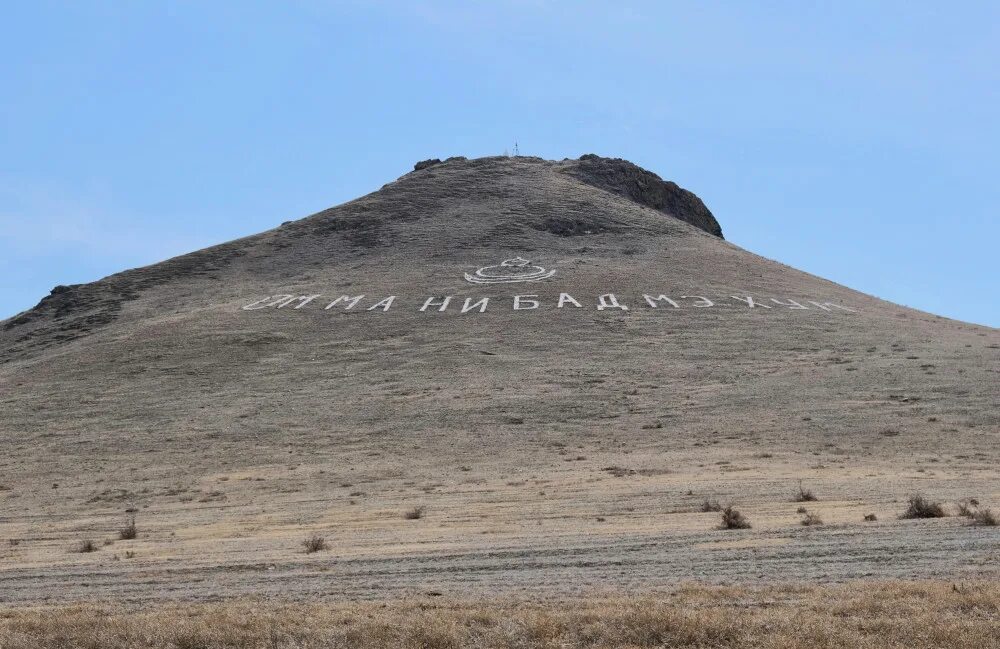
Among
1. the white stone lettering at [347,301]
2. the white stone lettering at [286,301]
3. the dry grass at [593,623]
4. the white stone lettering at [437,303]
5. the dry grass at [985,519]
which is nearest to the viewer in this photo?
the dry grass at [593,623]

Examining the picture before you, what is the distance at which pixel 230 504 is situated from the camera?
826 inches

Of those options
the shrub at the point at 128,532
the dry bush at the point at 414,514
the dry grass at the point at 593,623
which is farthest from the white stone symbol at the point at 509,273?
the dry grass at the point at 593,623

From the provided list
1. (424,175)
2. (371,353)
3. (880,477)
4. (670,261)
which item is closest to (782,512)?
(880,477)

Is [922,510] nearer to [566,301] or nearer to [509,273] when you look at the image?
[566,301]

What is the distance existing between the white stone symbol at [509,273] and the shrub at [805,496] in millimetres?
30679

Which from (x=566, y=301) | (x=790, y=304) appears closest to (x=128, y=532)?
(x=566, y=301)

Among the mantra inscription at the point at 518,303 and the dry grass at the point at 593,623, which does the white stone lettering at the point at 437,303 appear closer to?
the mantra inscription at the point at 518,303

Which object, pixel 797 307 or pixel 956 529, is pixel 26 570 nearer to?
pixel 956 529

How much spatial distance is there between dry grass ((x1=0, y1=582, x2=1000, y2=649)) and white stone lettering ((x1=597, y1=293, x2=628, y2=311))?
33.1 meters

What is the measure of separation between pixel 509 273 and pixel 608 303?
7.51 meters

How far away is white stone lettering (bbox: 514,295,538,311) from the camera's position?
43.2 meters

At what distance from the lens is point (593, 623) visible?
8844mm

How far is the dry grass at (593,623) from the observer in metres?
8.38

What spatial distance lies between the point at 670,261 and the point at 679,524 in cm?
3778
